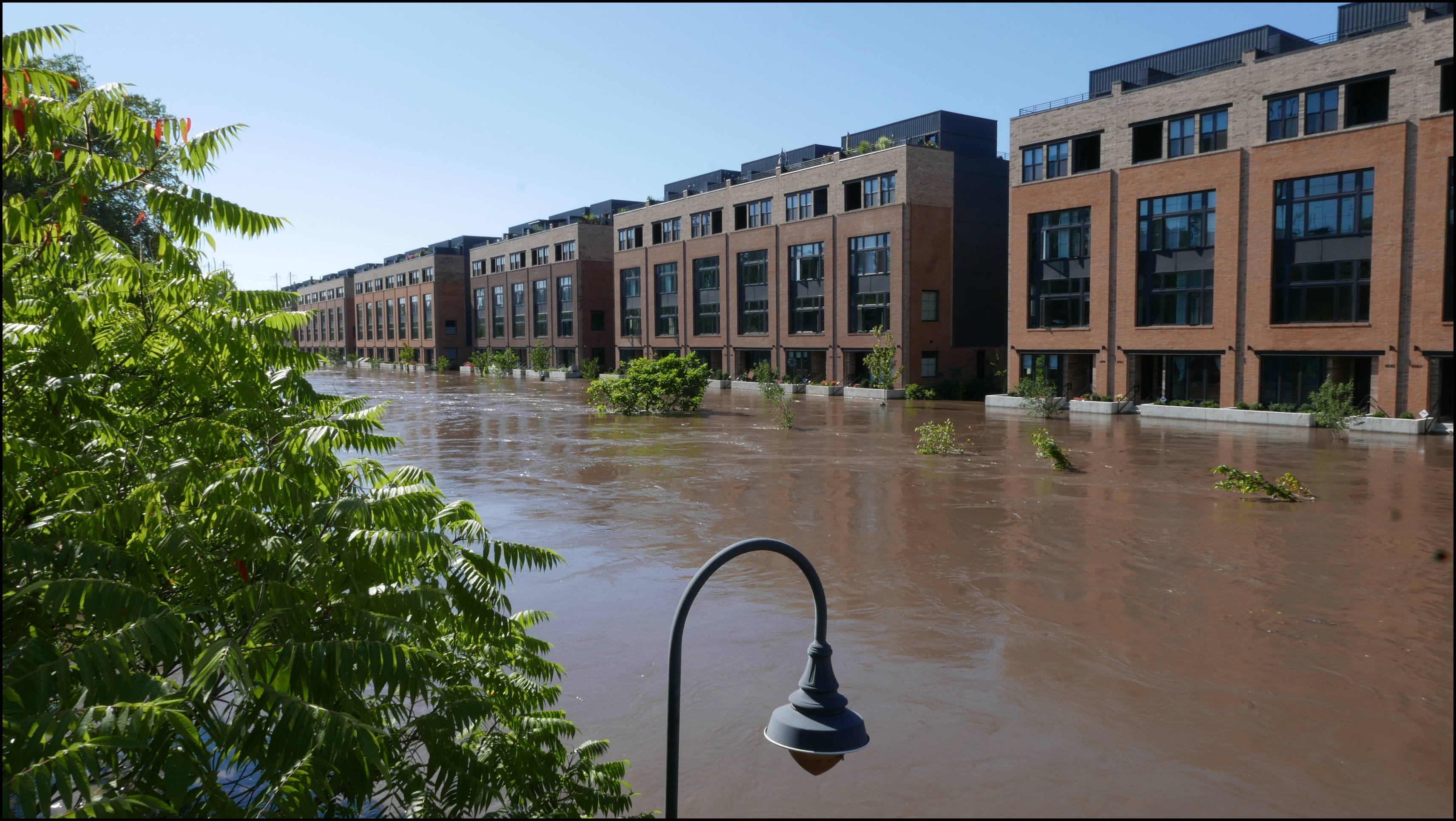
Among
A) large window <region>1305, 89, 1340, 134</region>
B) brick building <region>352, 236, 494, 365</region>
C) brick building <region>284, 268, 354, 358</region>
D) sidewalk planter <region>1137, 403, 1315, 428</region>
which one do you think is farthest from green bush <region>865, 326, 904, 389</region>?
brick building <region>284, 268, 354, 358</region>

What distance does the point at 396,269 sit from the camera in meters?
143

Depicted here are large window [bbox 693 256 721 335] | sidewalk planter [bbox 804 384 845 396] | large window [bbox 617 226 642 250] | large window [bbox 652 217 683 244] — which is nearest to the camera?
sidewalk planter [bbox 804 384 845 396]

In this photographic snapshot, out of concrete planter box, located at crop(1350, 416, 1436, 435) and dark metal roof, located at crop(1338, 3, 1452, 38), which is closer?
concrete planter box, located at crop(1350, 416, 1436, 435)

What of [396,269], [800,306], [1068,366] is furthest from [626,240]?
[396,269]

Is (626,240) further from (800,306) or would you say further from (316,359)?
(316,359)

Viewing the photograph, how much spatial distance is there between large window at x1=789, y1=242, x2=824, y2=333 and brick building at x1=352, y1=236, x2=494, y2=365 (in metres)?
69.7

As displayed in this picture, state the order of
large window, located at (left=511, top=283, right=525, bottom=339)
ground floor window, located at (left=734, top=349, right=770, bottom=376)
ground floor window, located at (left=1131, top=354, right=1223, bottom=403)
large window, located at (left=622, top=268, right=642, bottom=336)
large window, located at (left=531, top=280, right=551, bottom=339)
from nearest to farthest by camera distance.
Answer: ground floor window, located at (left=1131, top=354, right=1223, bottom=403)
ground floor window, located at (left=734, top=349, right=770, bottom=376)
large window, located at (left=622, top=268, right=642, bottom=336)
large window, located at (left=531, top=280, right=551, bottom=339)
large window, located at (left=511, top=283, right=525, bottom=339)

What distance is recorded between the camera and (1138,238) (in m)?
49.6

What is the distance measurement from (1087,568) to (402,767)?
13.2 metres

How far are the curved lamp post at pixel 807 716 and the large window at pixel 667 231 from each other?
264 feet

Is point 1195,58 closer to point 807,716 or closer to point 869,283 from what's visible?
point 869,283

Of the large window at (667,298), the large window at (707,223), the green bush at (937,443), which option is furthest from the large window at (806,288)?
the green bush at (937,443)

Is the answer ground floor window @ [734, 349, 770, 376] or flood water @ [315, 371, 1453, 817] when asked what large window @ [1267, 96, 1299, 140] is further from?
ground floor window @ [734, 349, 770, 376]

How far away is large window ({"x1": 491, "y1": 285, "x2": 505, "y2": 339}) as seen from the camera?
115 metres
